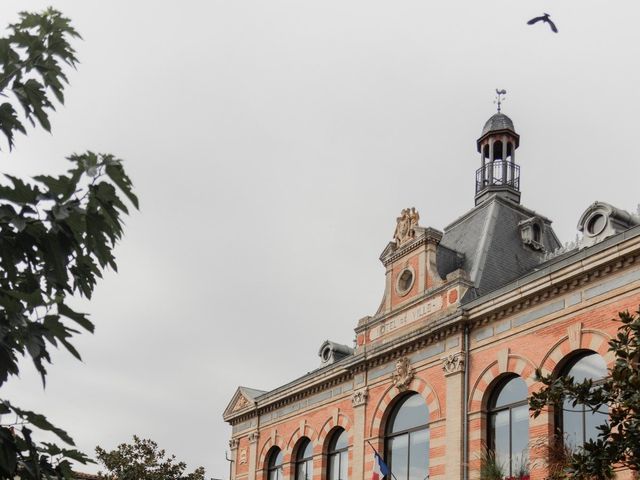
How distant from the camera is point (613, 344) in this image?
12.6 meters

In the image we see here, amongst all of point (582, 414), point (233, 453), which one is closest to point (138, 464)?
point (233, 453)

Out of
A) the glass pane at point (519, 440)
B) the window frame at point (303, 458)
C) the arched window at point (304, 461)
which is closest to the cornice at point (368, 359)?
the window frame at point (303, 458)

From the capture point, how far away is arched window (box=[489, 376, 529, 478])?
22906 mm

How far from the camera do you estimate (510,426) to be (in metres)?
23.6

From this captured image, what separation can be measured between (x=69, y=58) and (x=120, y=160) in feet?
3.42

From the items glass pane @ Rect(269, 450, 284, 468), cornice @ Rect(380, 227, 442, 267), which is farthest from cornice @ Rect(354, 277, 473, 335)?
glass pane @ Rect(269, 450, 284, 468)

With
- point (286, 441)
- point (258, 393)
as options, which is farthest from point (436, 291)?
point (258, 393)

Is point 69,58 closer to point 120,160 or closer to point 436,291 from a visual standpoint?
point 120,160

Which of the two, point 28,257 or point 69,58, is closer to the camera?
point 28,257

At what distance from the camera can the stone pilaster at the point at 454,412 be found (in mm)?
24594

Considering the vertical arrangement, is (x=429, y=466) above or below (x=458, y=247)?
below

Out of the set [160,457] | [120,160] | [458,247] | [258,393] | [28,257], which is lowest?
[28,257]

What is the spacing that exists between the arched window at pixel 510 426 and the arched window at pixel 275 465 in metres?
13.0

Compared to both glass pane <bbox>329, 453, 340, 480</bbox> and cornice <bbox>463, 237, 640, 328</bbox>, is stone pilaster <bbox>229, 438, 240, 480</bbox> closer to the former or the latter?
glass pane <bbox>329, 453, 340, 480</bbox>
